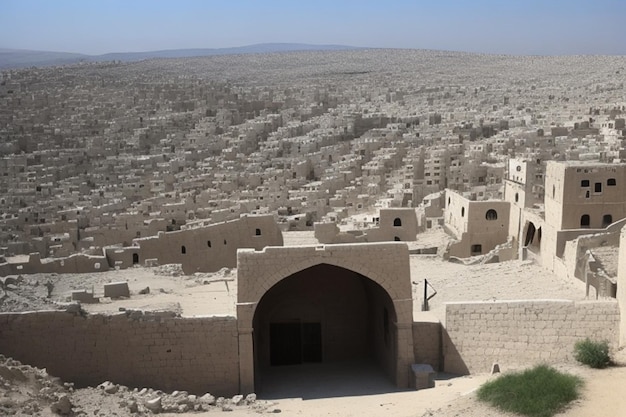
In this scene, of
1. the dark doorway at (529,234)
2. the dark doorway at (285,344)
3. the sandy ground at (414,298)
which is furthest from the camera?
the dark doorway at (529,234)

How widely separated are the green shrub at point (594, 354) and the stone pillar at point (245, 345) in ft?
17.3

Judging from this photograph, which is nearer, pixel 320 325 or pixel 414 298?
pixel 320 325

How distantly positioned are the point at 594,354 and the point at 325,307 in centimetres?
612

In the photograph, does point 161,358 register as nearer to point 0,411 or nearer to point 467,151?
point 0,411

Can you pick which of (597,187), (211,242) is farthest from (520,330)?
(211,242)

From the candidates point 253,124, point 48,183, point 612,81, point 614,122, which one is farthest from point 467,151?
point 612,81

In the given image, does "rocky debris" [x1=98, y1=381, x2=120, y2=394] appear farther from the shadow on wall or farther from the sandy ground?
the shadow on wall

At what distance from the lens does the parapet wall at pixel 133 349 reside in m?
13.4

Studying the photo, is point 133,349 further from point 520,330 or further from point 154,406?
point 520,330

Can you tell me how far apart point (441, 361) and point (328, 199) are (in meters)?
24.0

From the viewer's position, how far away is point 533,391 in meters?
10.6

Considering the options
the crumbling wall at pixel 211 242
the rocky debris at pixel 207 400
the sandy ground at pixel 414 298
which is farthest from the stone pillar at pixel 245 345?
the crumbling wall at pixel 211 242

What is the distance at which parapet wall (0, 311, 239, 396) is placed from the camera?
44.0 ft

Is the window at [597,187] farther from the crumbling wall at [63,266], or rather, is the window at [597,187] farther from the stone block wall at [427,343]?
the crumbling wall at [63,266]
